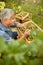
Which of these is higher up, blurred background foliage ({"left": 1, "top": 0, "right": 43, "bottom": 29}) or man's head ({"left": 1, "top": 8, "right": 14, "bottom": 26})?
man's head ({"left": 1, "top": 8, "right": 14, "bottom": 26})

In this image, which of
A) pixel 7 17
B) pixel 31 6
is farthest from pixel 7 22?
→ pixel 31 6

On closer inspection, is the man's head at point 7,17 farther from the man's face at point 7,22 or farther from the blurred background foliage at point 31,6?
the blurred background foliage at point 31,6

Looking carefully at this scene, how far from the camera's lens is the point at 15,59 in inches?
31.7

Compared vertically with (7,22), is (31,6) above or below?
below

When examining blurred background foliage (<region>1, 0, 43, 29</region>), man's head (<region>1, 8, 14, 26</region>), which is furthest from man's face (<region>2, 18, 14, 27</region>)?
blurred background foliage (<region>1, 0, 43, 29</region>)

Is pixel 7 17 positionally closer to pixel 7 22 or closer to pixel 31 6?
pixel 7 22

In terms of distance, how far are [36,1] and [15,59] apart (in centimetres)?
581

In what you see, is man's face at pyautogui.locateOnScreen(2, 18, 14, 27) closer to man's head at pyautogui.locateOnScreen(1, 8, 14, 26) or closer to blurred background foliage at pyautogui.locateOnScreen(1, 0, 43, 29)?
man's head at pyautogui.locateOnScreen(1, 8, 14, 26)

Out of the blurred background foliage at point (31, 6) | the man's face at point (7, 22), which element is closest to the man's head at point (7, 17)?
the man's face at point (7, 22)

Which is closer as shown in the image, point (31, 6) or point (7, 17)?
point (7, 17)

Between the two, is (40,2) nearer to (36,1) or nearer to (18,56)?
(36,1)

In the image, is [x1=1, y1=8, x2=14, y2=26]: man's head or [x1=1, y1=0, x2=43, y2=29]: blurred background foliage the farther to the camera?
[x1=1, y1=0, x2=43, y2=29]: blurred background foliage

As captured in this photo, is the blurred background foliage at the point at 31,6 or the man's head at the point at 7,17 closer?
the man's head at the point at 7,17

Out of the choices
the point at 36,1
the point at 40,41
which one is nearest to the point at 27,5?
the point at 36,1
